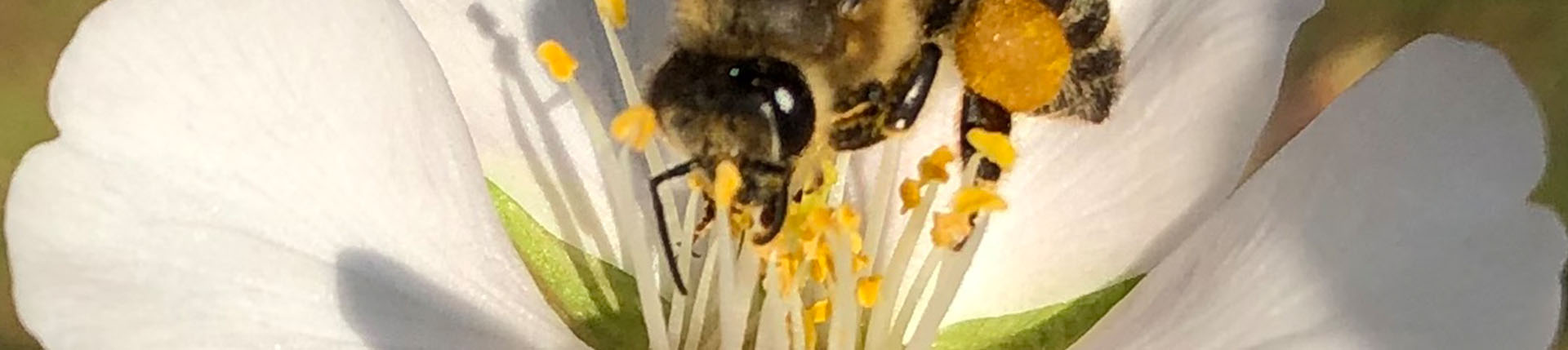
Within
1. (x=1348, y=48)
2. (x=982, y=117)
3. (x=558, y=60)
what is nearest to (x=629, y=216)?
(x=558, y=60)

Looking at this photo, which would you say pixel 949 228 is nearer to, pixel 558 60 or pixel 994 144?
pixel 994 144

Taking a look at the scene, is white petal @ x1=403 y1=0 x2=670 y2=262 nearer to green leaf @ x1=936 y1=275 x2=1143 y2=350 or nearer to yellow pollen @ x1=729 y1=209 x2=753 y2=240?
yellow pollen @ x1=729 y1=209 x2=753 y2=240

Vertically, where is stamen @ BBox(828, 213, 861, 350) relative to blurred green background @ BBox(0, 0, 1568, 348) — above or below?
above

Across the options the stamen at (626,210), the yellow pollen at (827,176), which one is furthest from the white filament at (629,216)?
the yellow pollen at (827,176)

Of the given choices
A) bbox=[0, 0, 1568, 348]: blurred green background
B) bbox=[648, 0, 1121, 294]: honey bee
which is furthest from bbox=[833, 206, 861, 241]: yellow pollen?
bbox=[0, 0, 1568, 348]: blurred green background

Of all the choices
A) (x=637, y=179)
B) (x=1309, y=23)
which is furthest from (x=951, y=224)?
(x=1309, y=23)
